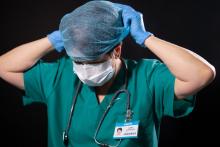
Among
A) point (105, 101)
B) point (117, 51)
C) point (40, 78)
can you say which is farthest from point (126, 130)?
point (40, 78)

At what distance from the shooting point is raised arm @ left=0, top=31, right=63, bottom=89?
4.58ft

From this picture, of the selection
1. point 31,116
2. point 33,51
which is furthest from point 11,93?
point 33,51

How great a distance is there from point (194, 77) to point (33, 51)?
0.61 m

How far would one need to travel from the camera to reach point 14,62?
1438mm

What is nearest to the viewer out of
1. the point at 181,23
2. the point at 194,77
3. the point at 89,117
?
the point at 194,77

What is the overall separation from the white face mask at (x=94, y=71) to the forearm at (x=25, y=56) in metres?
0.17

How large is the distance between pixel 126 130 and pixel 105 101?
0.16m

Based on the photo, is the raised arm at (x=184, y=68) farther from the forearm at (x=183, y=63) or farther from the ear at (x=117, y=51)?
the ear at (x=117, y=51)

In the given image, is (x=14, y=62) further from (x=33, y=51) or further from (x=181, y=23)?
(x=181, y=23)

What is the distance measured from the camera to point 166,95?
4.32 ft

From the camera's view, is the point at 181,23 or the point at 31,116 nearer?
the point at 181,23

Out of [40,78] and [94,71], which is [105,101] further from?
[40,78]

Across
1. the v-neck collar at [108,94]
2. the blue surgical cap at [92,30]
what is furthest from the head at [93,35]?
the v-neck collar at [108,94]

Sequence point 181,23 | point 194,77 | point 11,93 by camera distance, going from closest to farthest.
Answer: point 194,77, point 181,23, point 11,93
